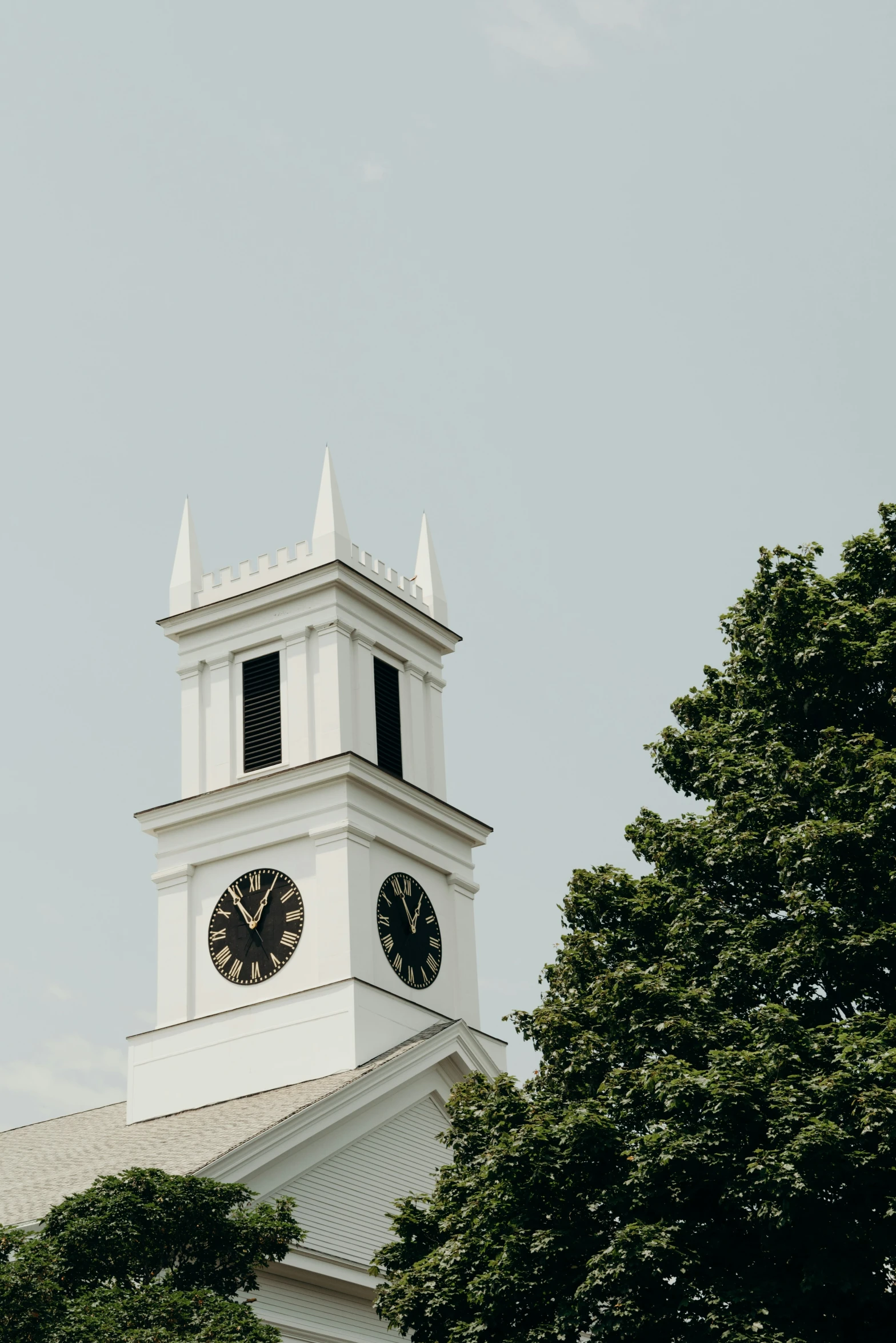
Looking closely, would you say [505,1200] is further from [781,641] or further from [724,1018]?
[781,641]

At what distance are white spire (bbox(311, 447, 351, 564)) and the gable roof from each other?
36.6ft

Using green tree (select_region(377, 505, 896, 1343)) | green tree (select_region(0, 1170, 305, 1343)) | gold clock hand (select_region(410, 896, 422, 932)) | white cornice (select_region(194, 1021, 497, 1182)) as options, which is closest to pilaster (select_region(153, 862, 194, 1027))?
gold clock hand (select_region(410, 896, 422, 932))

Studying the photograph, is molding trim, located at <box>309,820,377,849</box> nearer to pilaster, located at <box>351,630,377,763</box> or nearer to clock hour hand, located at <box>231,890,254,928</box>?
pilaster, located at <box>351,630,377,763</box>

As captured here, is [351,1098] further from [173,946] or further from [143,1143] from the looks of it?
[173,946]

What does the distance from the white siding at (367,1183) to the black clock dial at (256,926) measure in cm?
521

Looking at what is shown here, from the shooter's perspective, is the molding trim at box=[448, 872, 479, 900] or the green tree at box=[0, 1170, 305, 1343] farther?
the molding trim at box=[448, 872, 479, 900]

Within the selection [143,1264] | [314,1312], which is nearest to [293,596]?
[314,1312]

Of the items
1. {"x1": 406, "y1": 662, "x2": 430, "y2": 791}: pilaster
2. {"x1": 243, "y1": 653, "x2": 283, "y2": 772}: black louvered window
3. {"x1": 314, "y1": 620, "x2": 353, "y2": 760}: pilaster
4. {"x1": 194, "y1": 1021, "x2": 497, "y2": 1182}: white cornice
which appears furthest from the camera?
{"x1": 406, "y1": 662, "x2": 430, "y2": 791}: pilaster

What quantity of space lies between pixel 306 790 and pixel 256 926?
3.03m

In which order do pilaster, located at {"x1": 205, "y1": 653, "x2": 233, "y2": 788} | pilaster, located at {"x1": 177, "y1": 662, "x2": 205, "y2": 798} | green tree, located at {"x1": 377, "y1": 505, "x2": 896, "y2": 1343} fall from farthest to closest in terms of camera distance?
1. pilaster, located at {"x1": 177, "y1": 662, "x2": 205, "y2": 798}
2. pilaster, located at {"x1": 205, "y1": 653, "x2": 233, "y2": 788}
3. green tree, located at {"x1": 377, "y1": 505, "x2": 896, "y2": 1343}

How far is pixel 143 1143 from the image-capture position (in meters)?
35.8

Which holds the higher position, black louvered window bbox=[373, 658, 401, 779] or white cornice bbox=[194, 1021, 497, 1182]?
black louvered window bbox=[373, 658, 401, 779]

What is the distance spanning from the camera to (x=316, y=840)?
3956 centimetres

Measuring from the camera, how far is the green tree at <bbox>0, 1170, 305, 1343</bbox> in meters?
21.1
